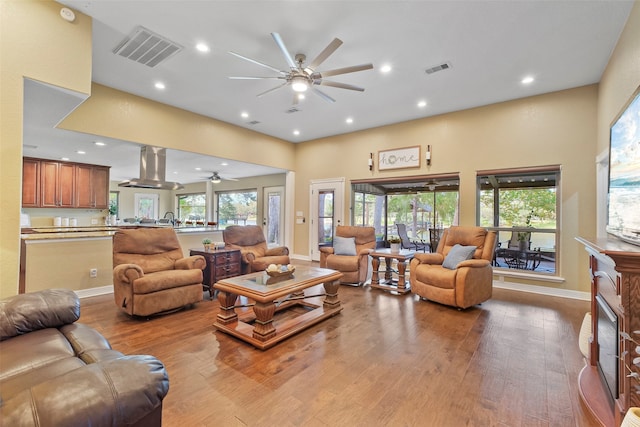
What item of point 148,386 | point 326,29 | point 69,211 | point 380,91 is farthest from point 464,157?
point 69,211

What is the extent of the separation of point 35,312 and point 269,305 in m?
1.57

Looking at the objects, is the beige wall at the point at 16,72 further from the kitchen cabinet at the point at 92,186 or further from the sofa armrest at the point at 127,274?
the kitchen cabinet at the point at 92,186

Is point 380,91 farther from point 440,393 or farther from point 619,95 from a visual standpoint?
point 440,393

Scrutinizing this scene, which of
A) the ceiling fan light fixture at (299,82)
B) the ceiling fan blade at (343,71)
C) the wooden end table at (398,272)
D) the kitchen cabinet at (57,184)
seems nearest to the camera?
the ceiling fan blade at (343,71)

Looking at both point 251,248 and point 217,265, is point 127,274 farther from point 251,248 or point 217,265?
point 251,248

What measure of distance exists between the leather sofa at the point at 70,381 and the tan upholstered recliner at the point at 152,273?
4.81 feet

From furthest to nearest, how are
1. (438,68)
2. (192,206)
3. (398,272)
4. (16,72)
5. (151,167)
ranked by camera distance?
1. (192,206)
2. (151,167)
3. (398,272)
4. (438,68)
5. (16,72)

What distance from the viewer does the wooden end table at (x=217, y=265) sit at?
413 cm

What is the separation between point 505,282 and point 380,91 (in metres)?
3.83

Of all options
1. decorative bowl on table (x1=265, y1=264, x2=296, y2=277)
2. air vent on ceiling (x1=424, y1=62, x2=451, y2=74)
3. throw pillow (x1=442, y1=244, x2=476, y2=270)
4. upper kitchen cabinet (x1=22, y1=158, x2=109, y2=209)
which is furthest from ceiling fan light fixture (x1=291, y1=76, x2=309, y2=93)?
upper kitchen cabinet (x1=22, y1=158, x2=109, y2=209)

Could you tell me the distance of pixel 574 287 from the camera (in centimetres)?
420

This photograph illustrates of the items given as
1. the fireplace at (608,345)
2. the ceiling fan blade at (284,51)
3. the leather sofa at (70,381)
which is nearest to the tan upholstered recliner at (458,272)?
the fireplace at (608,345)

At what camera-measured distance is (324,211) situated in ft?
22.6

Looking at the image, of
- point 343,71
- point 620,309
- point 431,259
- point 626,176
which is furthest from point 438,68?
point 620,309
